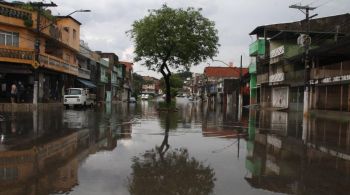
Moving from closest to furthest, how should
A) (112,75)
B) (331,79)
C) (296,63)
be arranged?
(331,79) → (296,63) → (112,75)

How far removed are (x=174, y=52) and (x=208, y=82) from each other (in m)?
88.2

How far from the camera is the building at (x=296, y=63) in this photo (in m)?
39.2

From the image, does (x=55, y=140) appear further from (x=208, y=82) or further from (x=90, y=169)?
(x=208, y=82)

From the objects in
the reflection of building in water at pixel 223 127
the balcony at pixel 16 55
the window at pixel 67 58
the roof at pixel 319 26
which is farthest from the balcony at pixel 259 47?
the reflection of building in water at pixel 223 127

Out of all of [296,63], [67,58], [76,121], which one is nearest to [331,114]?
[296,63]

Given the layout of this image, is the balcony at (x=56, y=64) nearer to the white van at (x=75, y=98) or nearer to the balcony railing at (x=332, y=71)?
the white van at (x=75, y=98)

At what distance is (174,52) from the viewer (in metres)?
42.7

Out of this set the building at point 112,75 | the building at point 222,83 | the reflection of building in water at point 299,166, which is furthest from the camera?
the building at point 222,83

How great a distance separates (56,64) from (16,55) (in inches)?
313

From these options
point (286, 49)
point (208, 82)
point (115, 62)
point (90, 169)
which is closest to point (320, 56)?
point (286, 49)

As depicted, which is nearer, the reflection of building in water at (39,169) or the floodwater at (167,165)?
the reflection of building in water at (39,169)

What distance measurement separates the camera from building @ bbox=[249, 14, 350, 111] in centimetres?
3924

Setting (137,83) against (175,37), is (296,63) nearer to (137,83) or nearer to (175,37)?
(175,37)

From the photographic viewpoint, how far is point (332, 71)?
1508 inches
